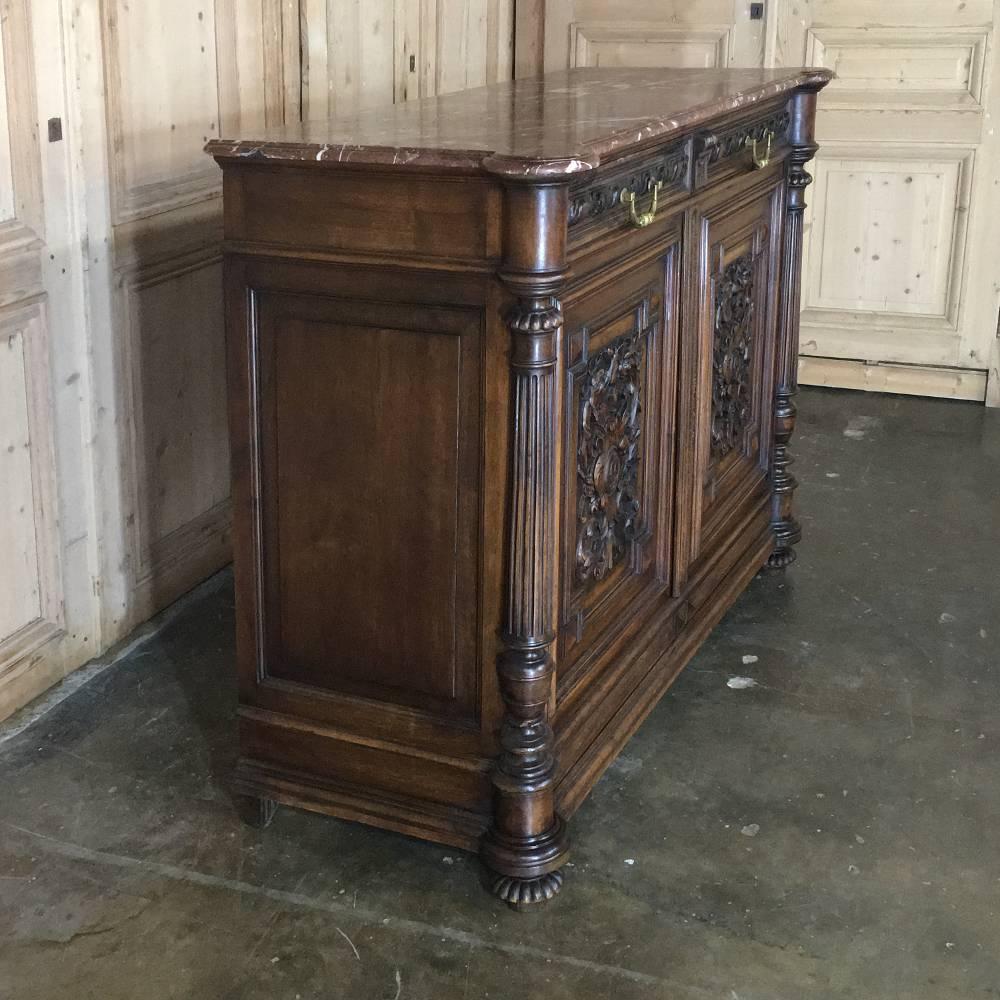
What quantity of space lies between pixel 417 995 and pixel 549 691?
1.54ft

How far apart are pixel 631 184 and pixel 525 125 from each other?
191 mm

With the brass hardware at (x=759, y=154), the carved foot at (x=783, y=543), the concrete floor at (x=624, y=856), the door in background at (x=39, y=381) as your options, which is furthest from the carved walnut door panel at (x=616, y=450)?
the door in background at (x=39, y=381)

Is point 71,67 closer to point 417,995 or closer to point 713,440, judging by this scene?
point 713,440

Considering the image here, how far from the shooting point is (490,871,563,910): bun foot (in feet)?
7.01

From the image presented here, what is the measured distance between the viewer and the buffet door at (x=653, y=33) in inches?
185

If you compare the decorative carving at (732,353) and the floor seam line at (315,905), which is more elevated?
the decorative carving at (732,353)

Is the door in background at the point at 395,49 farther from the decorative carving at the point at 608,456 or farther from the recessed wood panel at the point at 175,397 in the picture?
the decorative carving at the point at 608,456

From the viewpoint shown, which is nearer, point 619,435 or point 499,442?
point 499,442

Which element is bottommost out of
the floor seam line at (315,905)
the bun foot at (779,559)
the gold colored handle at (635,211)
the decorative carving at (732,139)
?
the floor seam line at (315,905)

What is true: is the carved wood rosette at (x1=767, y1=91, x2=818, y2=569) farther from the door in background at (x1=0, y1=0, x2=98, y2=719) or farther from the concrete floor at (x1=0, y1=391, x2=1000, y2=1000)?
the door in background at (x1=0, y1=0, x2=98, y2=719)

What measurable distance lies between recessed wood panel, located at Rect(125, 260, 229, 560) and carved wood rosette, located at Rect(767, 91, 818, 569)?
1303mm

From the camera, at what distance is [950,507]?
3828 mm

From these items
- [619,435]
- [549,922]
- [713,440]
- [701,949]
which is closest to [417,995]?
[549,922]

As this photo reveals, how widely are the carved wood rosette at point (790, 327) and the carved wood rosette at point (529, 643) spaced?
143cm
